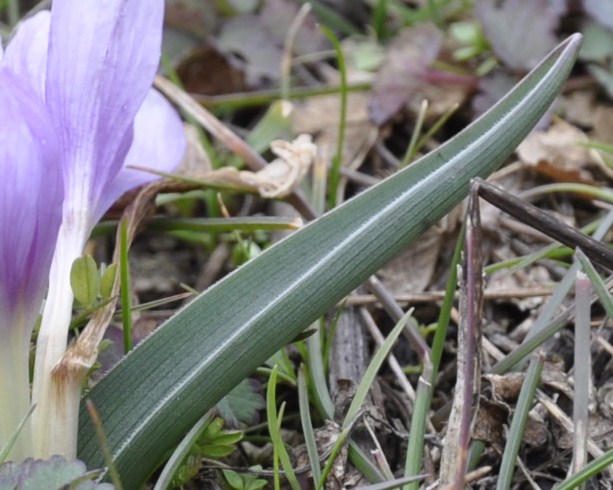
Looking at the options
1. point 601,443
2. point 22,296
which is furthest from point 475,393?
point 22,296

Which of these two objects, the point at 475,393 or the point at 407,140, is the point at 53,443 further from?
the point at 407,140

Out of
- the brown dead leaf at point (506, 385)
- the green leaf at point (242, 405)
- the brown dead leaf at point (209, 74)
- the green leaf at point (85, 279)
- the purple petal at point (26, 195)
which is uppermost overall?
the brown dead leaf at point (209, 74)

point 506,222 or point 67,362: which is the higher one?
point 506,222

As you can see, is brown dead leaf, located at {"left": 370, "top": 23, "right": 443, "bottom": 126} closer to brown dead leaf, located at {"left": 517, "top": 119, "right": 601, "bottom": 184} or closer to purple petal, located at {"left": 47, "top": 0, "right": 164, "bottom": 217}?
brown dead leaf, located at {"left": 517, "top": 119, "right": 601, "bottom": 184}

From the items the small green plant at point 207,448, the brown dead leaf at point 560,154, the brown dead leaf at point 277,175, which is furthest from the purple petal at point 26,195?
the brown dead leaf at point 560,154

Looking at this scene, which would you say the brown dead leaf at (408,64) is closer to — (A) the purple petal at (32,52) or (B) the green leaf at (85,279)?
(A) the purple petal at (32,52)

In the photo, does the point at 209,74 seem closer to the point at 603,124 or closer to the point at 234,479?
the point at 603,124

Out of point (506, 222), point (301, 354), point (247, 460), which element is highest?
point (506, 222)

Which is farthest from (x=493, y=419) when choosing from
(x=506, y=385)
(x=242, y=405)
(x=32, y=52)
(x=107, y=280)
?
(x=32, y=52)
